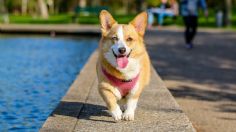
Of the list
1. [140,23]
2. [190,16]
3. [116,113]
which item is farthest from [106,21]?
[190,16]

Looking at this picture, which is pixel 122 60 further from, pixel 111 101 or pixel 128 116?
pixel 128 116

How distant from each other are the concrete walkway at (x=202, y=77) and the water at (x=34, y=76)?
6.60 feet

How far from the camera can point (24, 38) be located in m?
25.8

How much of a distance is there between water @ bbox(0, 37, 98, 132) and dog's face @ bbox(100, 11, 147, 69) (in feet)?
5.90

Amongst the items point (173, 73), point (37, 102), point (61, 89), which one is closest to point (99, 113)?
point (37, 102)

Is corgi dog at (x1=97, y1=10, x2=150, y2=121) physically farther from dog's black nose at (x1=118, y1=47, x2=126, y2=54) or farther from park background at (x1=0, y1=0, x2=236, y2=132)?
park background at (x1=0, y1=0, x2=236, y2=132)

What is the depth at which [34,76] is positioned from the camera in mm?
13156

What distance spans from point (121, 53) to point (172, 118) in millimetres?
1071

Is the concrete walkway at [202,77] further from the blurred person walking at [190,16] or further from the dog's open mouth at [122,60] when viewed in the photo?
the dog's open mouth at [122,60]

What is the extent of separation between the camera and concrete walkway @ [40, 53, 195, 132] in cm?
663

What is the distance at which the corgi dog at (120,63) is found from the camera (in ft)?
21.8

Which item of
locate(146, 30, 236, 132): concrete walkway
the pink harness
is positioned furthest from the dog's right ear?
locate(146, 30, 236, 132): concrete walkway

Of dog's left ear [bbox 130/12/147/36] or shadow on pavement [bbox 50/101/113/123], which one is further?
shadow on pavement [bbox 50/101/113/123]

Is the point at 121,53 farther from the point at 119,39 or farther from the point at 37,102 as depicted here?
the point at 37,102
